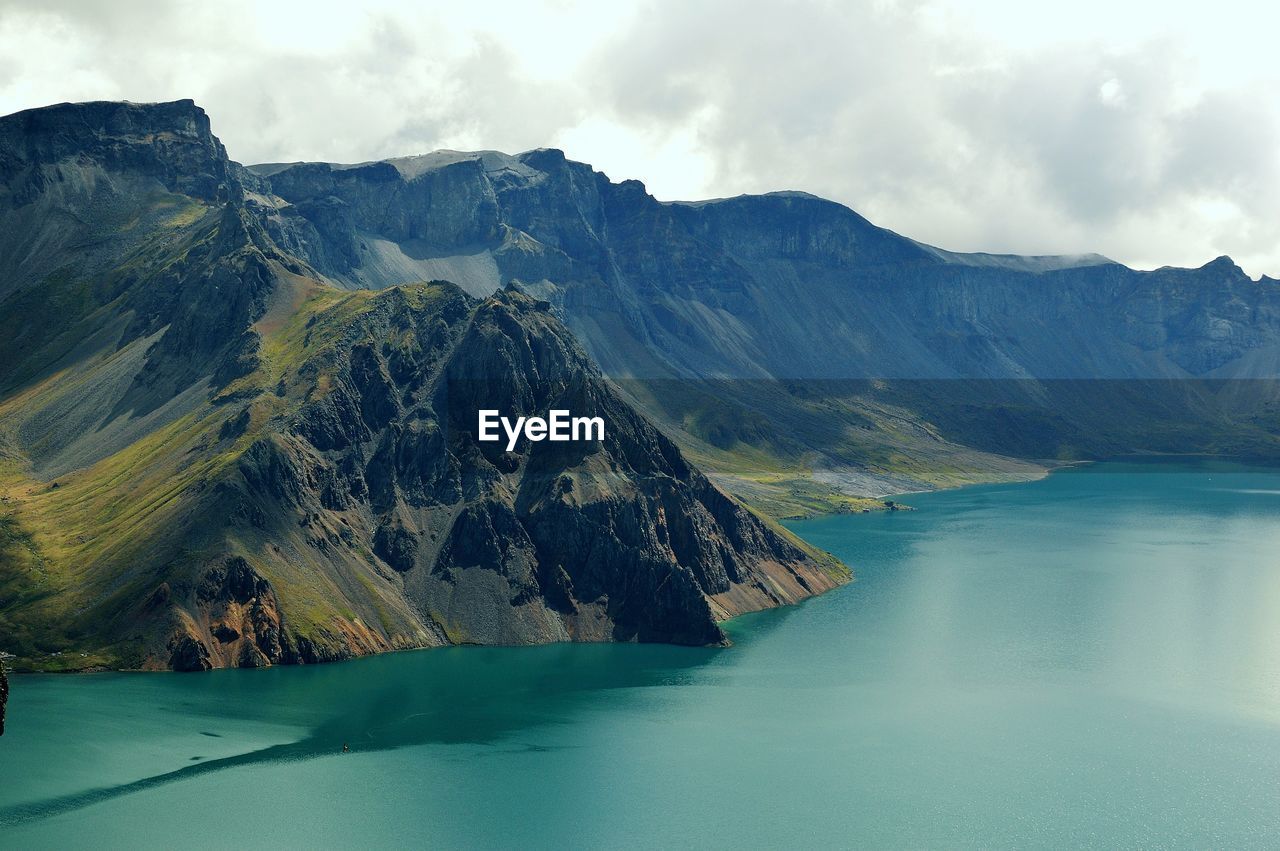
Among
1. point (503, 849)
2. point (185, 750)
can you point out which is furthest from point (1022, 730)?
point (185, 750)

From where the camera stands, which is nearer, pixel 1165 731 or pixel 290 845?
pixel 290 845

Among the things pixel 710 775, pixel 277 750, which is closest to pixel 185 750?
pixel 277 750

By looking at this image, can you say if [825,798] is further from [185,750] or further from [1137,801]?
[185,750]

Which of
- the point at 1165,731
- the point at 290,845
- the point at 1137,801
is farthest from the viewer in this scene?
the point at 1165,731

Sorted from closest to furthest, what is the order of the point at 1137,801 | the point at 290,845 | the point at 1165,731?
the point at 290,845, the point at 1137,801, the point at 1165,731

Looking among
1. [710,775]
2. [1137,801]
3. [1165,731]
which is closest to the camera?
[1137,801]

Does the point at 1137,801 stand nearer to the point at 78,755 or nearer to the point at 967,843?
the point at 967,843

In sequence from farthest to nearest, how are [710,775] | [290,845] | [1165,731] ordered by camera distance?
[1165,731] → [710,775] → [290,845]

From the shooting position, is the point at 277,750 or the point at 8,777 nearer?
the point at 8,777
